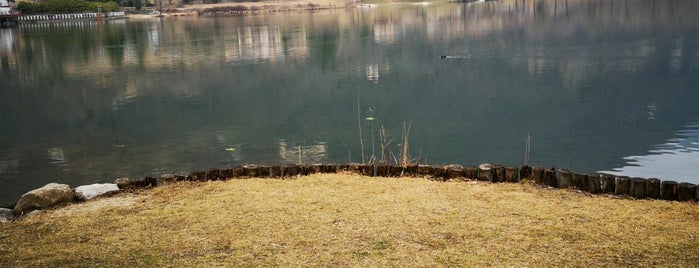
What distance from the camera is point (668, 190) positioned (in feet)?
28.0

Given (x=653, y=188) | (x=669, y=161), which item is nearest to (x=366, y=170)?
(x=653, y=188)

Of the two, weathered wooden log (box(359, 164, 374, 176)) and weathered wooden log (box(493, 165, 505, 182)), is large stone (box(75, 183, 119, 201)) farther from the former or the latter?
weathered wooden log (box(493, 165, 505, 182))

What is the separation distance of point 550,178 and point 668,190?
61.1 inches

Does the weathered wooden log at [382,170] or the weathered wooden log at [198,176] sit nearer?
the weathered wooden log at [382,170]

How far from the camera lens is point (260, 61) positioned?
42375 mm

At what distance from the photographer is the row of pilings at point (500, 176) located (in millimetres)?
8602

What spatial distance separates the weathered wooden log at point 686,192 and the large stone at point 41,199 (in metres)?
8.58

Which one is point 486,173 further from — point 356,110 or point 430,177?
point 356,110

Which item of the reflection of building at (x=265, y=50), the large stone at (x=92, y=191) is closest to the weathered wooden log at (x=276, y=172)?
the large stone at (x=92, y=191)

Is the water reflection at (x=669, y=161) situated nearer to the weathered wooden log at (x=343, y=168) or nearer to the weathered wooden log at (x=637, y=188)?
the weathered wooden log at (x=637, y=188)

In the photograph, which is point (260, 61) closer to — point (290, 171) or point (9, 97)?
point (9, 97)

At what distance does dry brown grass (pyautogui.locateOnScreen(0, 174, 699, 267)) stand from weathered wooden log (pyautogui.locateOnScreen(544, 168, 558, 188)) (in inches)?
10.1

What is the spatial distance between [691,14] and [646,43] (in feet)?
106

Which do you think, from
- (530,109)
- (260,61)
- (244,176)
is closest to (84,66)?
(260,61)
